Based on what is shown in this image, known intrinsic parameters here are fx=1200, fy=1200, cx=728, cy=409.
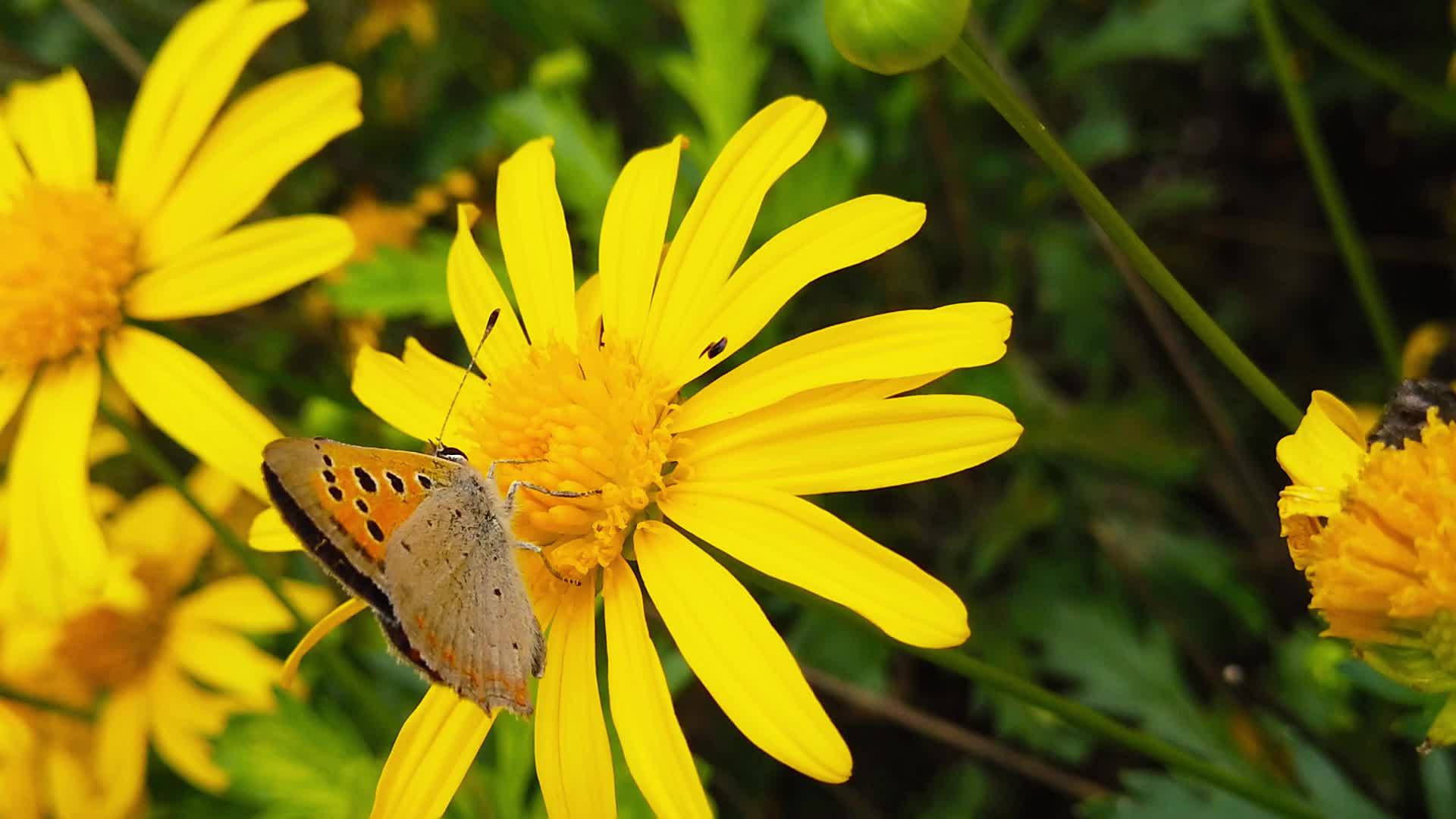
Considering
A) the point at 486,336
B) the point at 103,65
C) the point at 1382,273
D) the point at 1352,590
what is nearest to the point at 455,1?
the point at 103,65

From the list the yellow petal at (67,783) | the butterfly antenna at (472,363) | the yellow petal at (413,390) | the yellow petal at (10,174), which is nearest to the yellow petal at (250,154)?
the yellow petal at (10,174)

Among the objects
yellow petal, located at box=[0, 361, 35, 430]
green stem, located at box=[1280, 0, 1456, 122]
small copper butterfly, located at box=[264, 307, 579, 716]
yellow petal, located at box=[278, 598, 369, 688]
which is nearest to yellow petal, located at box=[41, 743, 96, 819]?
yellow petal, located at box=[0, 361, 35, 430]

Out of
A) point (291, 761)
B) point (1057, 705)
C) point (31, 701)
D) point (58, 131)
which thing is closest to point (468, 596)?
point (1057, 705)

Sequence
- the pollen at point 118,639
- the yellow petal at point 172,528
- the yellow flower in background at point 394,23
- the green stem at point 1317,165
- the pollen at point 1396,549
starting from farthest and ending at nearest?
the yellow flower in background at point 394,23 → the yellow petal at point 172,528 → the pollen at point 118,639 → the green stem at point 1317,165 → the pollen at point 1396,549

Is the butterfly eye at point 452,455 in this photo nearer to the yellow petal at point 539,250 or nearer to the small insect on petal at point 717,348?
the yellow petal at point 539,250

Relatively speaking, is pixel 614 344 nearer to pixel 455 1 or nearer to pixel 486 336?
pixel 486 336

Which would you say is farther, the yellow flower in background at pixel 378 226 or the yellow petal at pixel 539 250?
the yellow flower in background at pixel 378 226

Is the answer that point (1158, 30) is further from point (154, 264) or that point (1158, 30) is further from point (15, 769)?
point (15, 769)
